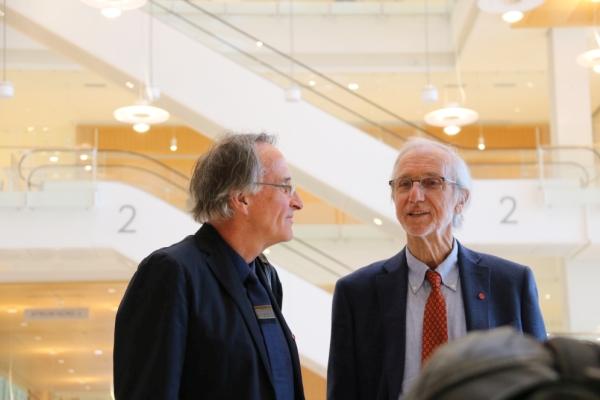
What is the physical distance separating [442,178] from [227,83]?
534 inches

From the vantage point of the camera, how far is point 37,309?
22.1 meters

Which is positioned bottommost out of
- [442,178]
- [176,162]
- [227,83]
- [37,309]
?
[37,309]

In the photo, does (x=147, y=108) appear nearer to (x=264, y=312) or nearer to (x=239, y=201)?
(x=239, y=201)

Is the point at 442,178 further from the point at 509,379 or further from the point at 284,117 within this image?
the point at 284,117

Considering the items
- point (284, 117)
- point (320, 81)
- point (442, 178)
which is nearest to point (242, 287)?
point (442, 178)

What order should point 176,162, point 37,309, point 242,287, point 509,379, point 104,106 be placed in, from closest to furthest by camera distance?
point 509,379, point 242,287, point 176,162, point 37,309, point 104,106

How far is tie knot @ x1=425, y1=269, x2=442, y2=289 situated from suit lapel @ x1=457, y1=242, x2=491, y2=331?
0.23 ft

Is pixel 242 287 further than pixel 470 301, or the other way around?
pixel 470 301

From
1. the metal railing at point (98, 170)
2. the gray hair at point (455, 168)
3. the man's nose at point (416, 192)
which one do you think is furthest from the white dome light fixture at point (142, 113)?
the man's nose at point (416, 192)

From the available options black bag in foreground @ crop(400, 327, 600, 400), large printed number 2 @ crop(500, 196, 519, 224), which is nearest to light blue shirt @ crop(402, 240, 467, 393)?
black bag in foreground @ crop(400, 327, 600, 400)

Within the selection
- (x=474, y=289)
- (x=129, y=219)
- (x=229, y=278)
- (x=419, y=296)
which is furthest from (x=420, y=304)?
(x=129, y=219)

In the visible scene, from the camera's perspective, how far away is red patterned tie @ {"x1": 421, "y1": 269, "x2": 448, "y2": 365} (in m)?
3.19

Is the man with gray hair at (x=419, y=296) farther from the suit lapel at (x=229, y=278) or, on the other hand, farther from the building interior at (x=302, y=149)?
the building interior at (x=302, y=149)

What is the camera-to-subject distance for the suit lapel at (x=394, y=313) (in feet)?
10.5
